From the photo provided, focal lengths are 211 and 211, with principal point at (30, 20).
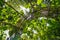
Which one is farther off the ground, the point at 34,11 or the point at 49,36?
the point at 34,11

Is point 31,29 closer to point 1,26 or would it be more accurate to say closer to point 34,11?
point 34,11

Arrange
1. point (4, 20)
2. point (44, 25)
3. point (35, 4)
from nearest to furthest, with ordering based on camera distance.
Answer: point (44, 25) → point (35, 4) → point (4, 20)

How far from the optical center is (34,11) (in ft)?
6.96

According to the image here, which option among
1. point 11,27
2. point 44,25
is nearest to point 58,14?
point 44,25

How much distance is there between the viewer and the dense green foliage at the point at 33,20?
2053 mm

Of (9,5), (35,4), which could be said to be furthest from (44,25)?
(9,5)

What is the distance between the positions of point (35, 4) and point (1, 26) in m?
0.44

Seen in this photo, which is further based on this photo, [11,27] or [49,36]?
[11,27]

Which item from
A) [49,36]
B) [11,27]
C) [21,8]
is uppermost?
[21,8]

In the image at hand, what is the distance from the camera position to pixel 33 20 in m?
2.10

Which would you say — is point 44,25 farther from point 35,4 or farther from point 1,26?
point 1,26

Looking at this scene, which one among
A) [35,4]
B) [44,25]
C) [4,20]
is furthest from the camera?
[4,20]

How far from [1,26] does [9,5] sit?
0.80ft

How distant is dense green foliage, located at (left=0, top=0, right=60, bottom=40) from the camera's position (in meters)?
2.05
